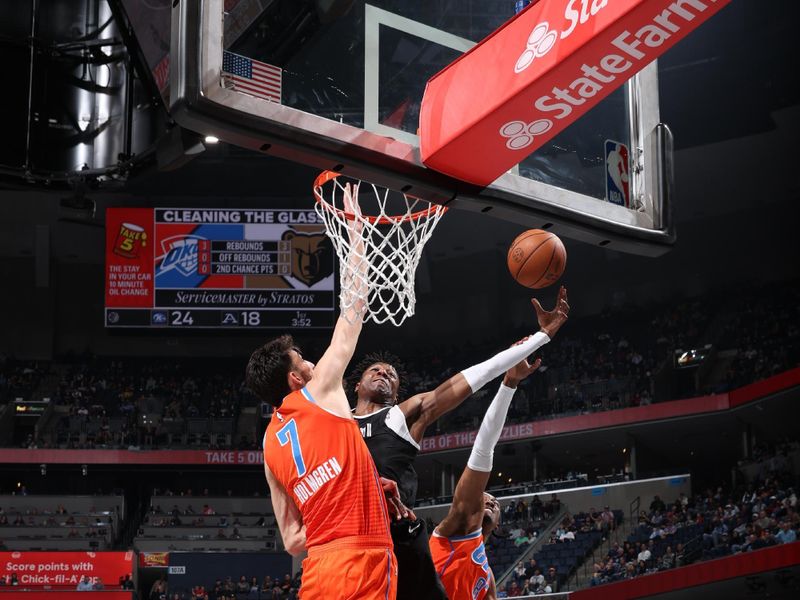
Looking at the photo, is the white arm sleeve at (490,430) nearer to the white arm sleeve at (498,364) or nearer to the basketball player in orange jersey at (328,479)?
the white arm sleeve at (498,364)

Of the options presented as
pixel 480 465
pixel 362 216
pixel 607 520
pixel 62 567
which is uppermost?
pixel 362 216

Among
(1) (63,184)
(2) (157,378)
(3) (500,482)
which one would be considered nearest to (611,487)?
(3) (500,482)

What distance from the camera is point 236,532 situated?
2589 centimetres

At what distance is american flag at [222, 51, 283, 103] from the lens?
462 cm

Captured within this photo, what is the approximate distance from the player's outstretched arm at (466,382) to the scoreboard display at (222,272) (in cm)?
1833

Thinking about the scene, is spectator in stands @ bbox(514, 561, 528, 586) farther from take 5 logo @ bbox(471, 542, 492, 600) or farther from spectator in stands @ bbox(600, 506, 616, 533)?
take 5 logo @ bbox(471, 542, 492, 600)

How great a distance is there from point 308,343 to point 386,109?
26186 mm

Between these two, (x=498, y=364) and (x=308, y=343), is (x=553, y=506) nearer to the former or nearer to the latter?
(x=308, y=343)

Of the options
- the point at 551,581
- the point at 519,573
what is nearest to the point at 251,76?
the point at 551,581

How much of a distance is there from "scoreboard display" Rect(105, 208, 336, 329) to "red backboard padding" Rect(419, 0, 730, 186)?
1845 centimetres

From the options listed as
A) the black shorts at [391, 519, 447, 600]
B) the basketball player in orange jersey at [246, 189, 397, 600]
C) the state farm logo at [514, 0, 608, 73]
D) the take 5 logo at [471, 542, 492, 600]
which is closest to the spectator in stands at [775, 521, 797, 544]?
the take 5 logo at [471, 542, 492, 600]

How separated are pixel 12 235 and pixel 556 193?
2715 cm

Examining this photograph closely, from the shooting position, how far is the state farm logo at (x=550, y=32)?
426 cm

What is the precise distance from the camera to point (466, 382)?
500 cm
